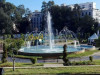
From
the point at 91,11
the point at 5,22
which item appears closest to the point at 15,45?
the point at 5,22

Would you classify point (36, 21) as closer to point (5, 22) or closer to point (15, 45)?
point (5, 22)

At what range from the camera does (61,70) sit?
12953mm

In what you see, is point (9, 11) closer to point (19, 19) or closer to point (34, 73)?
point (19, 19)

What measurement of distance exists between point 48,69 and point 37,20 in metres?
66.8

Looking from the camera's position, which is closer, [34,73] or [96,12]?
[34,73]

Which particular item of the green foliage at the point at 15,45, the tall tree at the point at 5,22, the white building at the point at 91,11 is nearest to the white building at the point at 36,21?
the white building at the point at 91,11

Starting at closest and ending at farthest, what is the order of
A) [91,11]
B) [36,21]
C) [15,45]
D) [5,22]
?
1. [15,45]
2. [5,22]
3. [91,11]
4. [36,21]

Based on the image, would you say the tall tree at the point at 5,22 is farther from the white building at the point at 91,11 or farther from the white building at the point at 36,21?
the white building at the point at 91,11

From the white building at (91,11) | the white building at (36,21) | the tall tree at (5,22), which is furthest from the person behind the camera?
the white building at (36,21)

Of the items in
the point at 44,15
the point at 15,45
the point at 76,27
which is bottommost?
the point at 15,45

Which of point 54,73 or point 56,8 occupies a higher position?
point 56,8

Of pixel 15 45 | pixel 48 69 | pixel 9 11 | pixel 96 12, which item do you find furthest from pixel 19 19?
pixel 48 69

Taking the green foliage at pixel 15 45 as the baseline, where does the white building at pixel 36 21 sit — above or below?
above

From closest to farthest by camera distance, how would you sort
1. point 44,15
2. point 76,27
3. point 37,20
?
point 76,27, point 44,15, point 37,20
